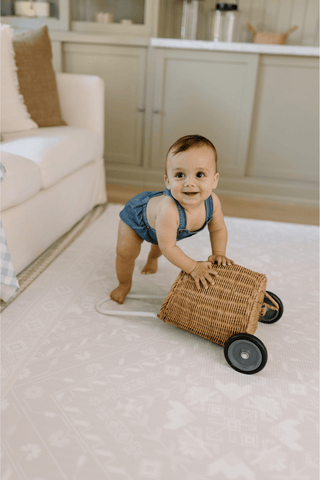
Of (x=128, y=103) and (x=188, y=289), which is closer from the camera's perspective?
(x=188, y=289)

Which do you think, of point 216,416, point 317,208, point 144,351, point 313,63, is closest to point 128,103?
point 313,63

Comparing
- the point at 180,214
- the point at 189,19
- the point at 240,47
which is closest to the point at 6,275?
the point at 180,214

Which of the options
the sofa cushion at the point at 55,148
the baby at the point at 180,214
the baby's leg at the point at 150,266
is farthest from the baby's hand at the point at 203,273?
the sofa cushion at the point at 55,148

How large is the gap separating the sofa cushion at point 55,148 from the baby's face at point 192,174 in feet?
1.95

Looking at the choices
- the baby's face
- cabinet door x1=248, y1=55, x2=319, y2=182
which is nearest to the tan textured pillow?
the baby's face

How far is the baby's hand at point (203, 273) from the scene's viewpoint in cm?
101

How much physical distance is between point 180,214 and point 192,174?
0.41 ft

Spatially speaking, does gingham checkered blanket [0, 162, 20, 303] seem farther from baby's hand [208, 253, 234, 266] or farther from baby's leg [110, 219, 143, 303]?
baby's hand [208, 253, 234, 266]

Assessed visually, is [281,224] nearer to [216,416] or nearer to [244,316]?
[244,316]

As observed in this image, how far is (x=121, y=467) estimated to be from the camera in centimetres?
71

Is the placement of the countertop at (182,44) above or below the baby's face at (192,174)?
above

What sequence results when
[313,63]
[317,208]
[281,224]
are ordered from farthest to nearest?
1. [317,208]
2. [313,63]
3. [281,224]

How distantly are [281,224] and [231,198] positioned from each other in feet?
1.95

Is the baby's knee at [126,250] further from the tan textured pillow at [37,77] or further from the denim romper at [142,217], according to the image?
the tan textured pillow at [37,77]
